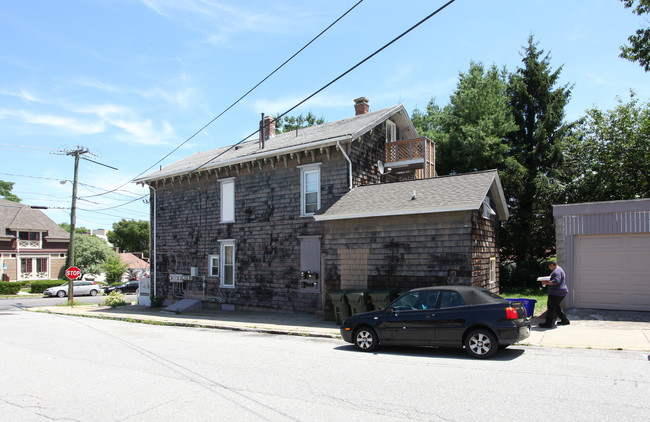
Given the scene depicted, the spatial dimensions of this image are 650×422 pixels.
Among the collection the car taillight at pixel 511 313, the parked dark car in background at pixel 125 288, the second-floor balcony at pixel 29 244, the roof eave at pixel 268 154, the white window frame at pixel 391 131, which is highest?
the white window frame at pixel 391 131

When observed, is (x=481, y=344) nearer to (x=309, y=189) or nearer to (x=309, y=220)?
(x=309, y=220)

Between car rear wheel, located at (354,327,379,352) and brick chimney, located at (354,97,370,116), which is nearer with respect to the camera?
car rear wheel, located at (354,327,379,352)

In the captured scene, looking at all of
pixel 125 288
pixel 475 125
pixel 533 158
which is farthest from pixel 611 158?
pixel 125 288

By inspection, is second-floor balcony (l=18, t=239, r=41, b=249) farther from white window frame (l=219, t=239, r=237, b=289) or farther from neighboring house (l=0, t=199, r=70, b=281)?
white window frame (l=219, t=239, r=237, b=289)

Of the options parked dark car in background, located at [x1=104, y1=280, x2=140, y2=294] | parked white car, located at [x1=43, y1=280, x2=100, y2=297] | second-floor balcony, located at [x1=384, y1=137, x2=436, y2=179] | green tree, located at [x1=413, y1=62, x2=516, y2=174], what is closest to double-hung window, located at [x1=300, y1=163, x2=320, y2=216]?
second-floor balcony, located at [x1=384, y1=137, x2=436, y2=179]

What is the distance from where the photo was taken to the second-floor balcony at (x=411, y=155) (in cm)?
1831

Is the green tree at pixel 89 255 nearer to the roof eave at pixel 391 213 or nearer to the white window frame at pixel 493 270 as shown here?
the roof eave at pixel 391 213

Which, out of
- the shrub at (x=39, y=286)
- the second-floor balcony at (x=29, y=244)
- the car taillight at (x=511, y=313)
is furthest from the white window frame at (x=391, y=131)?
the second-floor balcony at (x=29, y=244)

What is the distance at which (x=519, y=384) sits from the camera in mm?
6441

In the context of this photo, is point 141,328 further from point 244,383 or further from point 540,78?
point 540,78

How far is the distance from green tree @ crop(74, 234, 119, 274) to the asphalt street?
1625 inches

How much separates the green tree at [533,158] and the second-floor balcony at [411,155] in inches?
332

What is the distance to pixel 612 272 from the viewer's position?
12844mm

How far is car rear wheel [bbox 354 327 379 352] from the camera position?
379 inches
